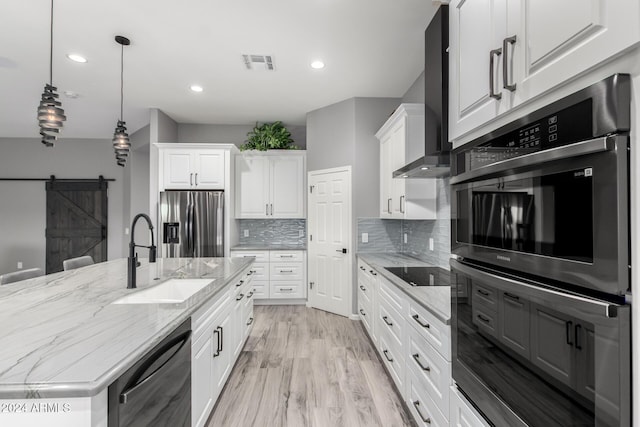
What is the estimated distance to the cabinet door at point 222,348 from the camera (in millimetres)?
2086

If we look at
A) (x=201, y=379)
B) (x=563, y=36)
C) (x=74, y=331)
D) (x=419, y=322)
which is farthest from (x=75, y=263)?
(x=563, y=36)

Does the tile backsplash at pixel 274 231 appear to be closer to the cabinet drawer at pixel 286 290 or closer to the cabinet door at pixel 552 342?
the cabinet drawer at pixel 286 290

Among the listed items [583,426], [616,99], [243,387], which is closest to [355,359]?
[243,387]

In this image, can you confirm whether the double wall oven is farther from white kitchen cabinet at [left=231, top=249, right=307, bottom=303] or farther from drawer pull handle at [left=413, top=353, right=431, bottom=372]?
white kitchen cabinet at [left=231, top=249, right=307, bottom=303]

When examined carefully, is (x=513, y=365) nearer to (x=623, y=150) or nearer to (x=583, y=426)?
(x=583, y=426)

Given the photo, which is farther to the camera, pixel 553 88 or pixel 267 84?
pixel 267 84

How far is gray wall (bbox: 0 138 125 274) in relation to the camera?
Result: 6.25 metres

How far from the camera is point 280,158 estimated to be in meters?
5.05

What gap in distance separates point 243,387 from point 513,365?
2.14 meters

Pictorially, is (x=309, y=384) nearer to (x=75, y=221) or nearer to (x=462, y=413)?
(x=462, y=413)

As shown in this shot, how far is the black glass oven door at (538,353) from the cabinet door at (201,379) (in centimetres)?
129

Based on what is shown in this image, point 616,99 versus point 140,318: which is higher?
point 616,99

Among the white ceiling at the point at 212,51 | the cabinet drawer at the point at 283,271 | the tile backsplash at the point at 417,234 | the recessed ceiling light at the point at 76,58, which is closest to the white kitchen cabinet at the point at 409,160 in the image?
the tile backsplash at the point at 417,234

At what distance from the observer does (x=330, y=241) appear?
448cm
